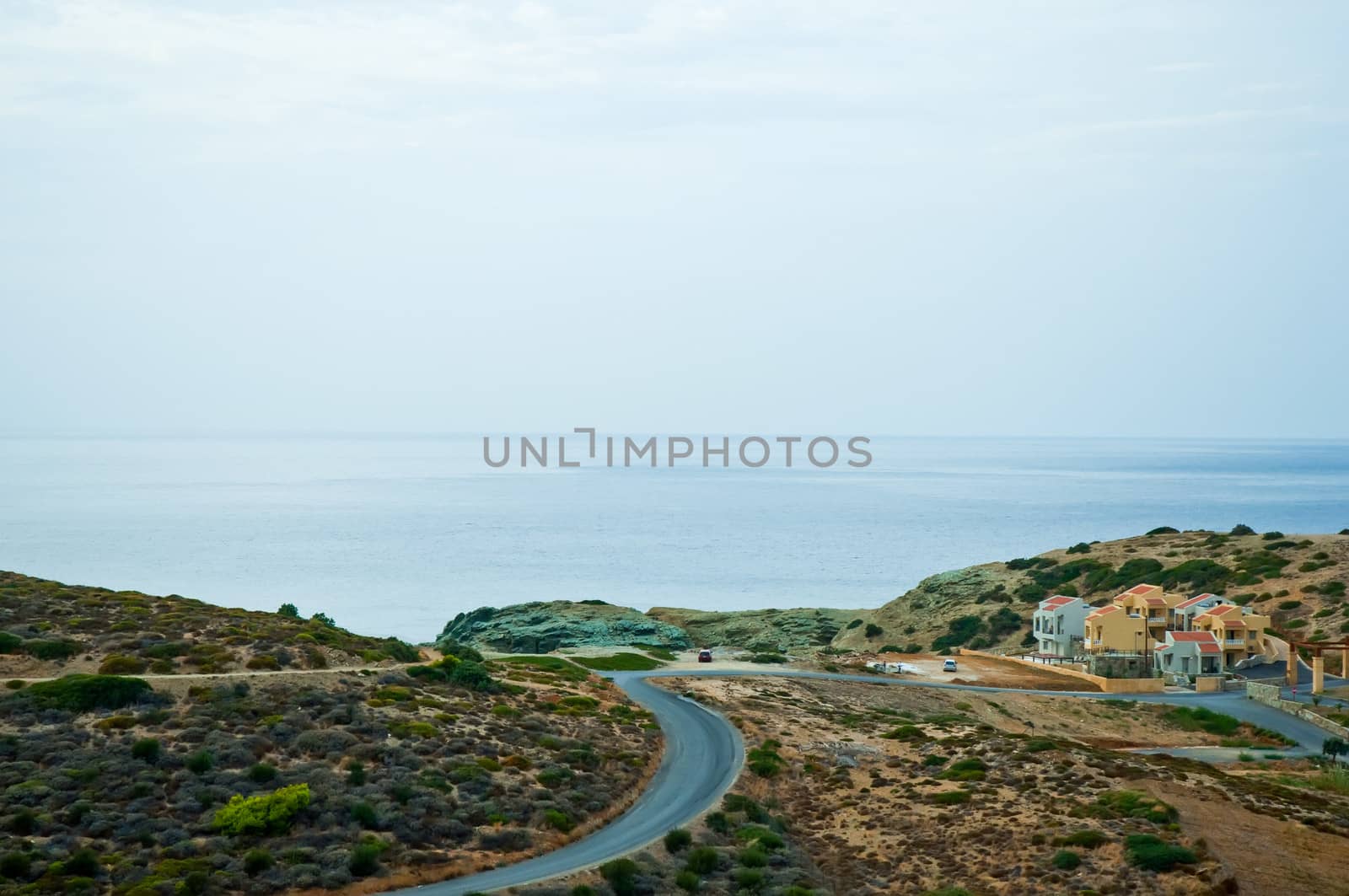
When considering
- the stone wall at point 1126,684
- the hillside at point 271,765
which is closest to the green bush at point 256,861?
the hillside at point 271,765

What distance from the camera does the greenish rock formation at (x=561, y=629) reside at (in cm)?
9300

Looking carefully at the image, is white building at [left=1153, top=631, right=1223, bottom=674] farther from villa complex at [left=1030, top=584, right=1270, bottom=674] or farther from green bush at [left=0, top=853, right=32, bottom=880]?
green bush at [left=0, top=853, right=32, bottom=880]

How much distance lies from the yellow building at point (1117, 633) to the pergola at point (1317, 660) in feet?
28.6

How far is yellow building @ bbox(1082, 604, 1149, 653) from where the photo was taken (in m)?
74.7

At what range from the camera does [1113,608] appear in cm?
7550

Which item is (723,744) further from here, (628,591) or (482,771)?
(628,591)

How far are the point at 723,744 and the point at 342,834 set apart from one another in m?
18.7

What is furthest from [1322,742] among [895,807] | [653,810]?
[653,810]

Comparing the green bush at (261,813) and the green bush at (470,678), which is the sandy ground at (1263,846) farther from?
the green bush at (261,813)

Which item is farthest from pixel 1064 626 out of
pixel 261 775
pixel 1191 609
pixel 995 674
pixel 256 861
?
pixel 256 861

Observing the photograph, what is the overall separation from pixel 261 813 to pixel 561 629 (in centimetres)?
6499

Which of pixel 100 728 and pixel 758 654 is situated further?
pixel 758 654

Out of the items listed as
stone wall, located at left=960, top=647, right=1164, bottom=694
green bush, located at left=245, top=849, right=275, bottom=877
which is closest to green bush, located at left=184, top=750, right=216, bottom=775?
green bush, located at left=245, top=849, right=275, bottom=877

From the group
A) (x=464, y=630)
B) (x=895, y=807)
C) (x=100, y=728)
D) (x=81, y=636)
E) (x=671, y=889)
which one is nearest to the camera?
(x=671, y=889)
